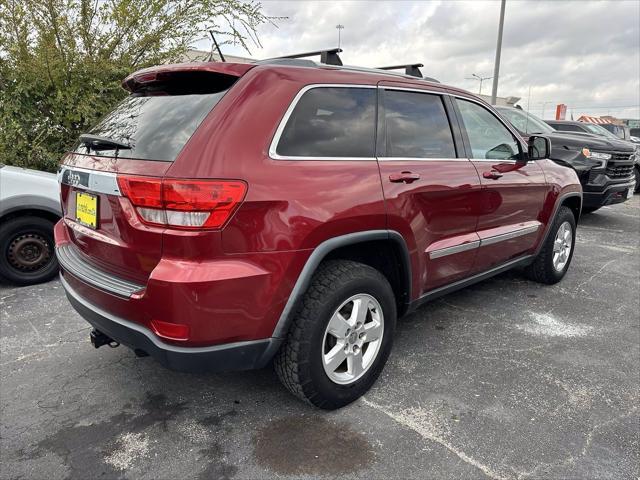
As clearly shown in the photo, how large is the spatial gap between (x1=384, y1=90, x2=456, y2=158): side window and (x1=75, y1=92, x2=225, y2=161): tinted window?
1.05 meters

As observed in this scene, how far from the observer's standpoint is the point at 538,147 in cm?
407

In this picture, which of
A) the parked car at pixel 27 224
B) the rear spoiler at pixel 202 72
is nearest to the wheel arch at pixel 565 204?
the rear spoiler at pixel 202 72

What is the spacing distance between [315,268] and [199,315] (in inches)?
22.9

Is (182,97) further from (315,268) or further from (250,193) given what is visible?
(315,268)

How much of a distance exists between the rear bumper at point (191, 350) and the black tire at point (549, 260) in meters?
3.26

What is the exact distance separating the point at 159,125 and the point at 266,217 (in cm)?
71

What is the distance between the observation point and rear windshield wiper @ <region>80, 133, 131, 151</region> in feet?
7.46

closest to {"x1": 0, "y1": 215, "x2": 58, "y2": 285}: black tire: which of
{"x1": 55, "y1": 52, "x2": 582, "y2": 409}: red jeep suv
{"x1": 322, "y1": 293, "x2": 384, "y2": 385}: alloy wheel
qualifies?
{"x1": 55, "y1": 52, "x2": 582, "y2": 409}: red jeep suv

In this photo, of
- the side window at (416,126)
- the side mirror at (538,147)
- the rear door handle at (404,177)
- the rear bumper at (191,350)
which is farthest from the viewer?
the side mirror at (538,147)

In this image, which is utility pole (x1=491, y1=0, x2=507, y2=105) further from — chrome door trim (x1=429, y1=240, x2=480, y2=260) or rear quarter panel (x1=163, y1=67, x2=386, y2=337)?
rear quarter panel (x1=163, y1=67, x2=386, y2=337)

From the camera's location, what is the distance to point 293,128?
2.26m

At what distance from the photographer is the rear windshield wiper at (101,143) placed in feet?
7.46

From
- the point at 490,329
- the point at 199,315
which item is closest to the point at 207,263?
the point at 199,315

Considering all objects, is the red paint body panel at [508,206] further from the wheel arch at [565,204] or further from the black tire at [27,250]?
the black tire at [27,250]
